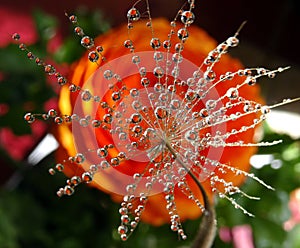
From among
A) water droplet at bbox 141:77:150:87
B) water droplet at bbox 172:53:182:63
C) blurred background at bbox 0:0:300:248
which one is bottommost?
blurred background at bbox 0:0:300:248

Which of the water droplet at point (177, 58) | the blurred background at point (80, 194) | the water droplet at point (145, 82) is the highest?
the water droplet at point (177, 58)

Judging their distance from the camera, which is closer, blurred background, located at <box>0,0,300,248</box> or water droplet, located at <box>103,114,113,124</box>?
water droplet, located at <box>103,114,113,124</box>

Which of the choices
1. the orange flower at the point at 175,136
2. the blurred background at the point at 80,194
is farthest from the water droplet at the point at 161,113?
the blurred background at the point at 80,194

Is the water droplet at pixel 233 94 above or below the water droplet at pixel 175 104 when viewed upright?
below

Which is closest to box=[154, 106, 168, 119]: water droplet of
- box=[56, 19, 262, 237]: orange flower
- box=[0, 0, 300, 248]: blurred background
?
box=[56, 19, 262, 237]: orange flower

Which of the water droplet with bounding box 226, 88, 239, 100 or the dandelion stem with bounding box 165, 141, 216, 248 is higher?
the water droplet with bounding box 226, 88, 239, 100

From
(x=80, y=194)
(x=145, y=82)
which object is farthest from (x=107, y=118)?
(x=80, y=194)

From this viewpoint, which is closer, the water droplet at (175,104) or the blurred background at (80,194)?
the water droplet at (175,104)

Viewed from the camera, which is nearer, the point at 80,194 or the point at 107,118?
the point at 107,118

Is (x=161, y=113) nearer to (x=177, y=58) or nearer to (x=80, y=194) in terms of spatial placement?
(x=177, y=58)

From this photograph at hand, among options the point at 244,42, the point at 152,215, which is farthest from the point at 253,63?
the point at 152,215

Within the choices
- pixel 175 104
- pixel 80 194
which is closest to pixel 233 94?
pixel 175 104

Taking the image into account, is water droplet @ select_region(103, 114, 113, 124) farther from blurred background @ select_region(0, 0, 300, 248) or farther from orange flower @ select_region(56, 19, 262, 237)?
blurred background @ select_region(0, 0, 300, 248)

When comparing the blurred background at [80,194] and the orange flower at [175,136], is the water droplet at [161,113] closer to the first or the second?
the orange flower at [175,136]
